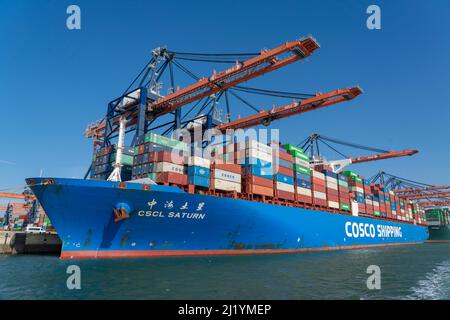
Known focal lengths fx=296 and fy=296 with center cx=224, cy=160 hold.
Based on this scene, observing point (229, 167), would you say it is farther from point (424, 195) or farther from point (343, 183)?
point (424, 195)

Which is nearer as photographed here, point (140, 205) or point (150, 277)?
point (150, 277)

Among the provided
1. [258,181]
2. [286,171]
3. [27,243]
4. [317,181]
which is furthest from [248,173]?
[27,243]

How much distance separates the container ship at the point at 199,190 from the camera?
18.6 m

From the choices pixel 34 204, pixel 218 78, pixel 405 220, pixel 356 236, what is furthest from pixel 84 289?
pixel 405 220

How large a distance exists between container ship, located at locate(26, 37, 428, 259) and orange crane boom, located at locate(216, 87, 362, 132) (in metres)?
0.09

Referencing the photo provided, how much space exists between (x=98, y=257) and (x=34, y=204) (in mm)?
A: 37932

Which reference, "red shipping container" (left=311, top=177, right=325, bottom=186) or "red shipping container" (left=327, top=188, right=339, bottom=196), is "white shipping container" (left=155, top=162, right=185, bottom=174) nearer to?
"red shipping container" (left=311, top=177, right=325, bottom=186)

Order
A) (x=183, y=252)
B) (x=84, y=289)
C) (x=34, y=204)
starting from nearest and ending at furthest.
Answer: (x=84, y=289) → (x=183, y=252) → (x=34, y=204)

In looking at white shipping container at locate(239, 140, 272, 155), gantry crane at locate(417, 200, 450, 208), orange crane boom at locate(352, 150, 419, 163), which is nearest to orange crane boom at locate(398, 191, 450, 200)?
gantry crane at locate(417, 200, 450, 208)

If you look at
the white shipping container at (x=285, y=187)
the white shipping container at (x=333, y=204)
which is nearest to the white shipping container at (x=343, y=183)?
the white shipping container at (x=333, y=204)

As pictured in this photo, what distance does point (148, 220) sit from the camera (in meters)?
Answer: 19.4

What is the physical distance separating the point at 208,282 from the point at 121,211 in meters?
7.87

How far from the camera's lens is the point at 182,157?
2355cm
